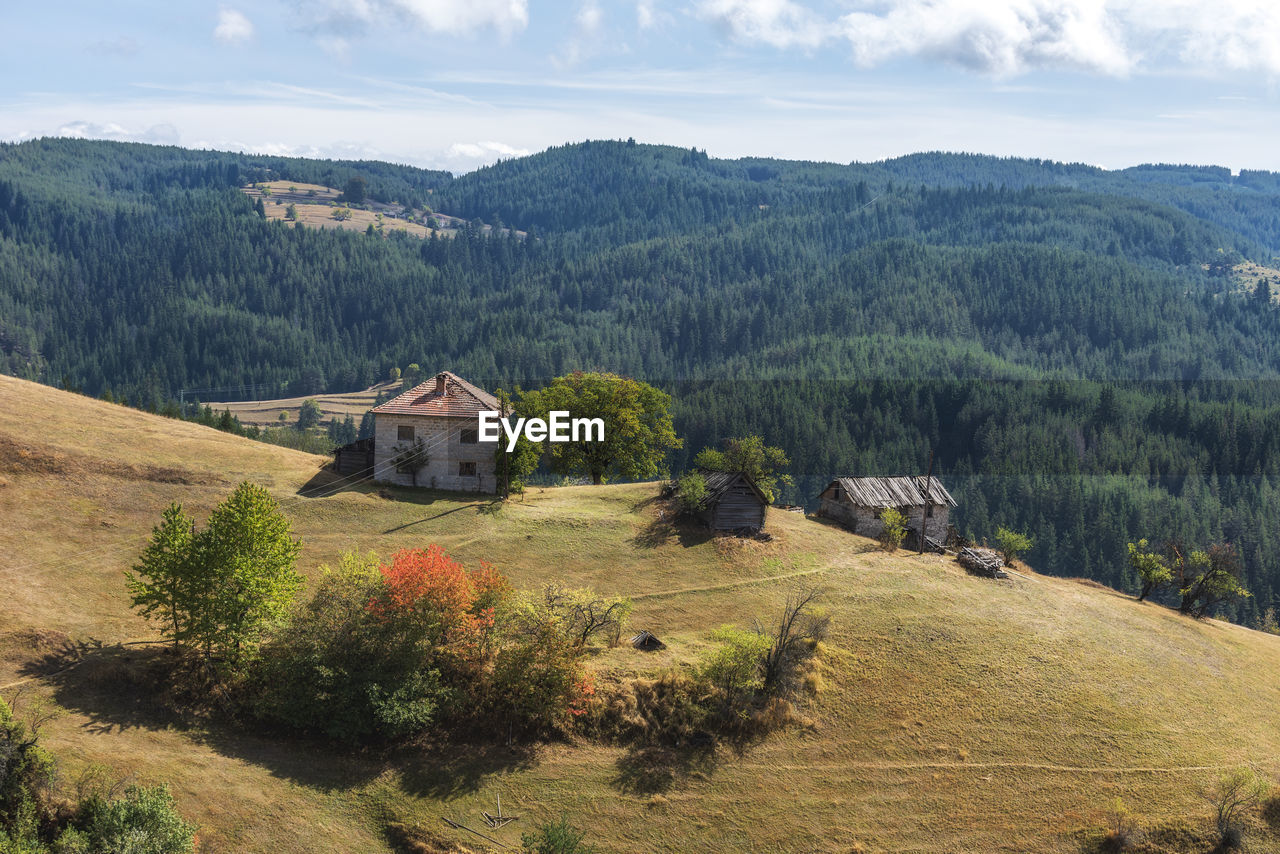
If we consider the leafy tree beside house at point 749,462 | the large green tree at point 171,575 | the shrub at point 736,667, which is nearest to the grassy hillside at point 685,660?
the shrub at point 736,667

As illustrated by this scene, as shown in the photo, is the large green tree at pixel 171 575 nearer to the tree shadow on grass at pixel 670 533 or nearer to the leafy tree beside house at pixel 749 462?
the tree shadow on grass at pixel 670 533

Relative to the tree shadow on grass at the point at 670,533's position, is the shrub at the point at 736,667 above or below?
below

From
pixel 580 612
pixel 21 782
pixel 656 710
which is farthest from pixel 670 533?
pixel 21 782

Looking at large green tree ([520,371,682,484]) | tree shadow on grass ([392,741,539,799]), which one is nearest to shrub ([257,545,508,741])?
tree shadow on grass ([392,741,539,799])

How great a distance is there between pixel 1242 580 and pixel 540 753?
177m

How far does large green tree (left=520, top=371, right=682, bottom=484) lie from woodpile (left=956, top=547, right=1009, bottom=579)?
31081mm

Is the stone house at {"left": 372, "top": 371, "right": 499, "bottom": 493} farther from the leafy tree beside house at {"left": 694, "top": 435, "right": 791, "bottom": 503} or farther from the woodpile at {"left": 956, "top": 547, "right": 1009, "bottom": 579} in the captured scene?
the woodpile at {"left": 956, "top": 547, "right": 1009, "bottom": 579}

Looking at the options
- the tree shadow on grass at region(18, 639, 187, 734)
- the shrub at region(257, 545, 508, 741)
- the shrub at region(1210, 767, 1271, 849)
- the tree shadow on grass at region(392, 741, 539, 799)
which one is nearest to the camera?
the tree shadow on grass at region(18, 639, 187, 734)

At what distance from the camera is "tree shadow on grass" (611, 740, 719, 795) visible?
166 ft

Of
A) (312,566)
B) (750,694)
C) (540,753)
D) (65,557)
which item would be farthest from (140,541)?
(750,694)

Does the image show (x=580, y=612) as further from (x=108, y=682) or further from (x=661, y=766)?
(x=108, y=682)

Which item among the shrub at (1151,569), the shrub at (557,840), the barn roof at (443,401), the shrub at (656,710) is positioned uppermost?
the barn roof at (443,401)

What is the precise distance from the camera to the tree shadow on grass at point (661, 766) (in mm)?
50594

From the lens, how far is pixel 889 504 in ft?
279
